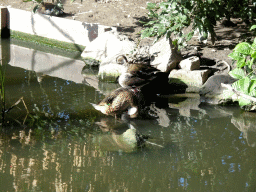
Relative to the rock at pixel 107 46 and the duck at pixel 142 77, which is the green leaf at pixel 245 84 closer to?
the duck at pixel 142 77

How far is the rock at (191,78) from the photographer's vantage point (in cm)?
530

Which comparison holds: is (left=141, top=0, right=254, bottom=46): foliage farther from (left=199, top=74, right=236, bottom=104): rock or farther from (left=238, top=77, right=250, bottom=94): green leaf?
(left=238, top=77, right=250, bottom=94): green leaf

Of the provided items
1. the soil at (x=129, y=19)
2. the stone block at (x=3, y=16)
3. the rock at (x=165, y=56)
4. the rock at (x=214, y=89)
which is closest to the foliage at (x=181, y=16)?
the rock at (x=165, y=56)

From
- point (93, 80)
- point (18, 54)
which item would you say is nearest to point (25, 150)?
point (93, 80)

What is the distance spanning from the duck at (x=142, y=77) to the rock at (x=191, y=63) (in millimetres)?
328

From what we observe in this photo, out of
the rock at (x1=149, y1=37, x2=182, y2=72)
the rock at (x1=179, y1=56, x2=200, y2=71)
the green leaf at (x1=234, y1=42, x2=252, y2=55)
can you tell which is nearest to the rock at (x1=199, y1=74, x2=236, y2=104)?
the rock at (x1=179, y1=56, x2=200, y2=71)

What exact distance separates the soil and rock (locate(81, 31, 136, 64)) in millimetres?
510

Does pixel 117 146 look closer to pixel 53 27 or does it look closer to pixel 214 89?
pixel 214 89

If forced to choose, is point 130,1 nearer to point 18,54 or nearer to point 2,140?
point 18,54

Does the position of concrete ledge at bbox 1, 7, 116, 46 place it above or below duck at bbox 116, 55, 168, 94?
above

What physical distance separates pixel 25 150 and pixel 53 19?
4505 mm

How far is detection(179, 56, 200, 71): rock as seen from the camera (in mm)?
5496

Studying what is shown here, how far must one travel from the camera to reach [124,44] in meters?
6.30

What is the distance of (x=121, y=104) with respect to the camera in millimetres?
4305
